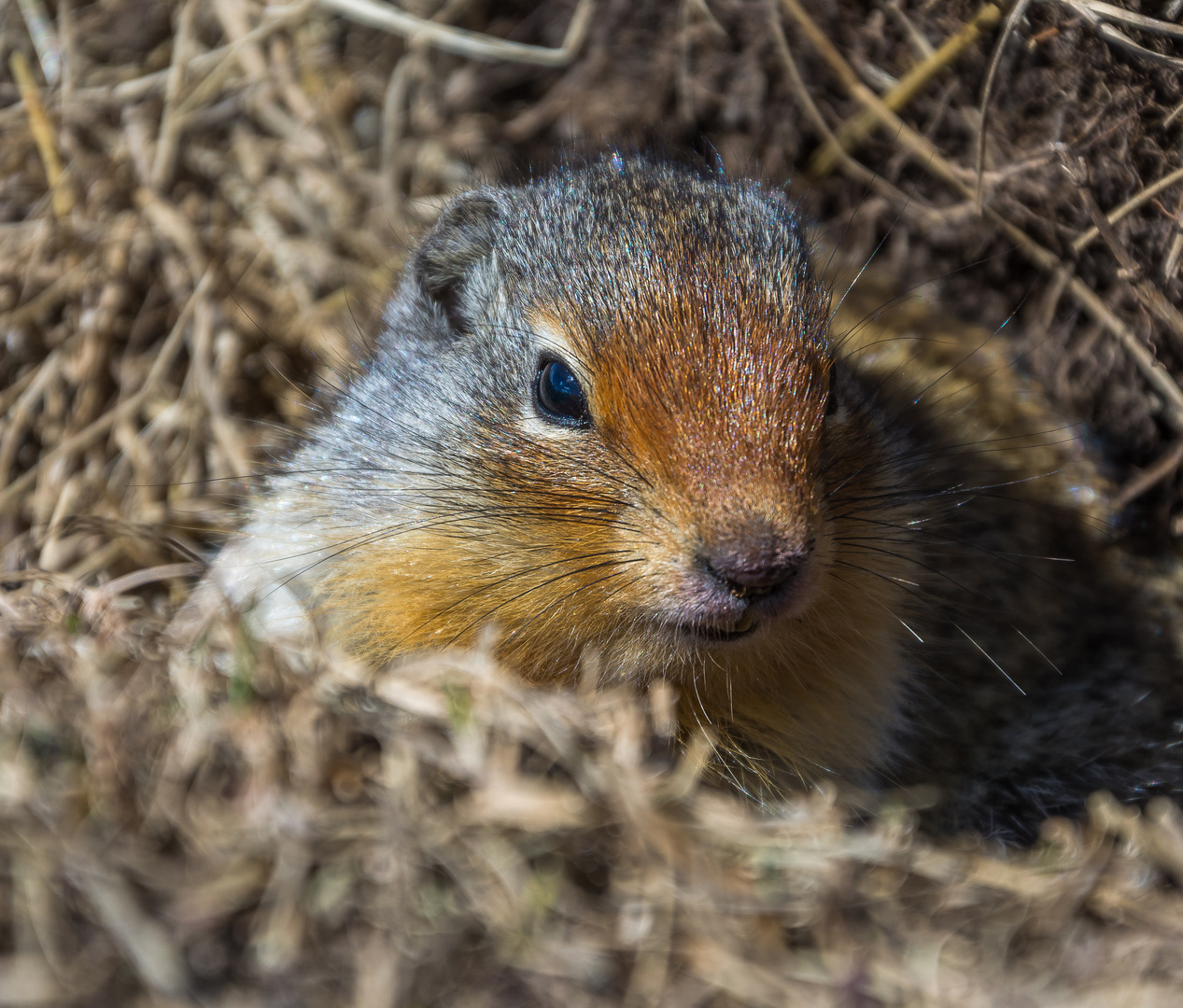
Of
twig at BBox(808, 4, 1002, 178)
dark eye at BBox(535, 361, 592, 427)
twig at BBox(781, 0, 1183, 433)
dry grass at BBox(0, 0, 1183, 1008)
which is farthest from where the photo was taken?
twig at BBox(808, 4, 1002, 178)

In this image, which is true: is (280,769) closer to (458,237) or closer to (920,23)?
(458,237)

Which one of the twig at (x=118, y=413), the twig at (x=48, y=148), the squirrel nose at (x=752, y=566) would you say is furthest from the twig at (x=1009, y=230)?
the twig at (x=48, y=148)

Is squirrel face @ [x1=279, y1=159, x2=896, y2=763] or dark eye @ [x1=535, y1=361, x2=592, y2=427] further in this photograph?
dark eye @ [x1=535, y1=361, x2=592, y2=427]

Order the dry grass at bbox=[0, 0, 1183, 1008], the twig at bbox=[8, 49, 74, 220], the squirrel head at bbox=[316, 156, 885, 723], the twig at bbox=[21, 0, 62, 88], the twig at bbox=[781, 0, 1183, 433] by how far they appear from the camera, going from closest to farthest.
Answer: the dry grass at bbox=[0, 0, 1183, 1008]
the squirrel head at bbox=[316, 156, 885, 723]
the twig at bbox=[781, 0, 1183, 433]
the twig at bbox=[8, 49, 74, 220]
the twig at bbox=[21, 0, 62, 88]

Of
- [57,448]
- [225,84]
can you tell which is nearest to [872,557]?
[57,448]

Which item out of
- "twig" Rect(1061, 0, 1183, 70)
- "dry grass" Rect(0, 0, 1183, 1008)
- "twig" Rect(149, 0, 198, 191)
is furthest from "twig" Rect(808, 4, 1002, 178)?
"twig" Rect(149, 0, 198, 191)

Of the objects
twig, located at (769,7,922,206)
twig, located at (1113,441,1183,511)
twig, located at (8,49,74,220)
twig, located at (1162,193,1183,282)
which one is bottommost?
twig, located at (8,49,74,220)

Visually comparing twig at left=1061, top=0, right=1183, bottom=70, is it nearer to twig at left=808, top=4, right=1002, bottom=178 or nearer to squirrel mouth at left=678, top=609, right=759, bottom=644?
twig at left=808, top=4, right=1002, bottom=178

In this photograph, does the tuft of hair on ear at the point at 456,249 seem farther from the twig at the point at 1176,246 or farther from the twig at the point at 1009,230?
the twig at the point at 1176,246
